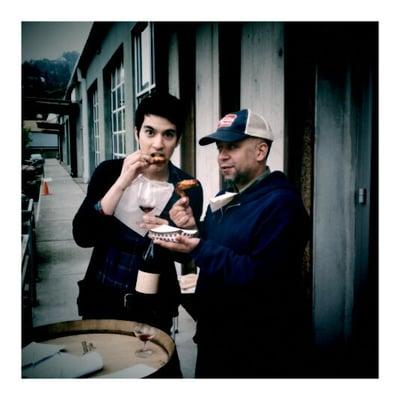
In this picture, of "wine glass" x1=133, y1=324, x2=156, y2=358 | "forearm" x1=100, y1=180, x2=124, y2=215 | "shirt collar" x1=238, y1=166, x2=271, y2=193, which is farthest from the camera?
"forearm" x1=100, y1=180, x2=124, y2=215

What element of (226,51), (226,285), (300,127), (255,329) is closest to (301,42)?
(300,127)

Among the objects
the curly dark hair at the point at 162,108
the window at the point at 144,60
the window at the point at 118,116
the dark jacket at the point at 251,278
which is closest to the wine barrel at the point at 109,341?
the dark jacket at the point at 251,278

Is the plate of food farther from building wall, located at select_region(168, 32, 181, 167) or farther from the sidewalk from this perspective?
building wall, located at select_region(168, 32, 181, 167)

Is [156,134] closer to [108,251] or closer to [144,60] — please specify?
[108,251]

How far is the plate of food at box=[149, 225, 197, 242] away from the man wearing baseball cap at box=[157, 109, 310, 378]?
0.13ft

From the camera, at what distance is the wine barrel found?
1.86 metres

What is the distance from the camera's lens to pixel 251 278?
1.83m

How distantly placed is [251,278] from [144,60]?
2416 mm

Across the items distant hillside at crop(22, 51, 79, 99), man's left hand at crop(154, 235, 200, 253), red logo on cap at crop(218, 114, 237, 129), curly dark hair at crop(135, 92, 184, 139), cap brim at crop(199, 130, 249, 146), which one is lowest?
man's left hand at crop(154, 235, 200, 253)

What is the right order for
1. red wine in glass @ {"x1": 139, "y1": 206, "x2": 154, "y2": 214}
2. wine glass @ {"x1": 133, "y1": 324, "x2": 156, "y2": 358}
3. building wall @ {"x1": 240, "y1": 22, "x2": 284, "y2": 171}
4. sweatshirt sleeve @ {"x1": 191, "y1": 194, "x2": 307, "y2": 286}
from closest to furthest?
sweatshirt sleeve @ {"x1": 191, "y1": 194, "x2": 307, "y2": 286}
wine glass @ {"x1": 133, "y1": 324, "x2": 156, "y2": 358}
red wine in glass @ {"x1": 139, "y1": 206, "x2": 154, "y2": 214}
building wall @ {"x1": 240, "y1": 22, "x2": 284, "y2": 171}

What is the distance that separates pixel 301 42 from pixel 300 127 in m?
0.49

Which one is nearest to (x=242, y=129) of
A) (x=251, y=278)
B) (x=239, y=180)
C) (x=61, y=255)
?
(x=239, y=180)

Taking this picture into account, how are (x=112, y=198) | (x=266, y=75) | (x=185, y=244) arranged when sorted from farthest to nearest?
(x=266, y=75) < (x=112, y=198) < (x=185, y=244)

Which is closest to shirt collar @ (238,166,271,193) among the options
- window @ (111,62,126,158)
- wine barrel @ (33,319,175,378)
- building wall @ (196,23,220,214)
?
wine barrel @ (33,319,175,378)
